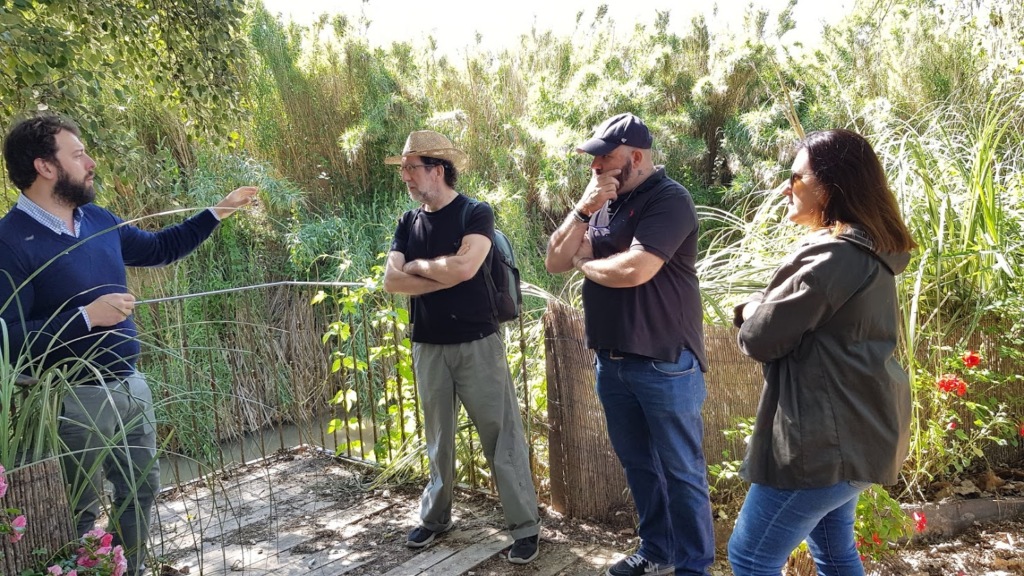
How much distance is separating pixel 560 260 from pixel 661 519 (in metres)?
1.02

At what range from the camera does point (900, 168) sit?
355 cm

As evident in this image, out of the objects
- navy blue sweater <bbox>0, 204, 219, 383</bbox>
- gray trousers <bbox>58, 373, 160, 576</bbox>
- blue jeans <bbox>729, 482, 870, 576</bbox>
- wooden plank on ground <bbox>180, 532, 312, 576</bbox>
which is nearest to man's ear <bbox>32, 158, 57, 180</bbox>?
navy blue sweater <bbox>0, 204, 219, 383</bbox>

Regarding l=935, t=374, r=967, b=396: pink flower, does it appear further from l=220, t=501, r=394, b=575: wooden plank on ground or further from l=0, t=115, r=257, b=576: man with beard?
l=0, t=115, r=257, b=576: man with beard

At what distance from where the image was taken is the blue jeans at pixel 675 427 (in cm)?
254

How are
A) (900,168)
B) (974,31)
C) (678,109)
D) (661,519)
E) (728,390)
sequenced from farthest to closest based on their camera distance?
(678,109), (974,31), (900,168), (728,390), (661,519)

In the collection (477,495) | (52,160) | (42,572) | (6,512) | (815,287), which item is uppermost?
(52,160)

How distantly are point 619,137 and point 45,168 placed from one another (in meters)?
1.87

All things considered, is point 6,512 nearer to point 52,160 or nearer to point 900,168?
point 52,160

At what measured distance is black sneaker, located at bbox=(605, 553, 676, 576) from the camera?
2.76 m

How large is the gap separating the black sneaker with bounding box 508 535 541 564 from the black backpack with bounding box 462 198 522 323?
0.91m

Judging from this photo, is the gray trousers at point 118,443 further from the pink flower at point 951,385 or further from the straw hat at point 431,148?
the pink flower at point 951,385

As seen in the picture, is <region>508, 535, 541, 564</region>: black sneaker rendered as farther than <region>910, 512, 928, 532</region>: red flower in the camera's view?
Yes

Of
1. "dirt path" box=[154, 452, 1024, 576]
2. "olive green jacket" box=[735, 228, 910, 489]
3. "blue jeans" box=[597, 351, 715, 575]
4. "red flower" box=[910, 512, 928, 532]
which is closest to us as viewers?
"olive green jacket" box=[735, 228, 910, 489]

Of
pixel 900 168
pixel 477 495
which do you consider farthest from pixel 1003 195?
pixel 477 495
